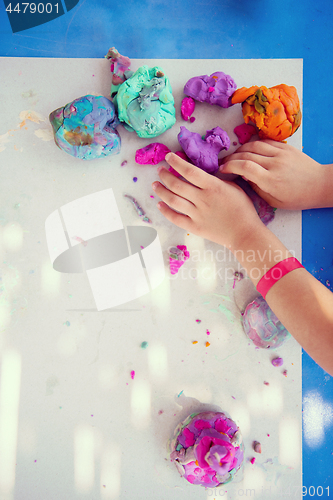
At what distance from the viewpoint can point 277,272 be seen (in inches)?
26.7

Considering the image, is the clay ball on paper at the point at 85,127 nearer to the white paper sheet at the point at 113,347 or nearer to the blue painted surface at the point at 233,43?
the white paper sheet at the point at 113,347

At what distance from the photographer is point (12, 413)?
2.58 feet

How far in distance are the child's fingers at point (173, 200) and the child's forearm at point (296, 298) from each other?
145 mm

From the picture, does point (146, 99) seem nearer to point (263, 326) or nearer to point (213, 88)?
point (213, 88)

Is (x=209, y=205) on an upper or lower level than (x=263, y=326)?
upper

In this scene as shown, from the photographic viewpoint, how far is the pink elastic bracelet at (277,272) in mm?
676

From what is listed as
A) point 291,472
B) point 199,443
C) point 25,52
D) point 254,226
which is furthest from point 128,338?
point 25,52

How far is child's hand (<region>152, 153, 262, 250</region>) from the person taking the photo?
729 millimetres

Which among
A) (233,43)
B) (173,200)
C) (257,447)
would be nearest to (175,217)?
(173,200)

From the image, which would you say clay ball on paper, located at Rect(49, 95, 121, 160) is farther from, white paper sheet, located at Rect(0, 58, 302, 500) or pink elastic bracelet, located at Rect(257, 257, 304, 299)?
pink elastic bracelet, located at Rect(257, 257, 304, 299)

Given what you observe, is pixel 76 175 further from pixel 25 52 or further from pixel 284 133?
pixel 284 133

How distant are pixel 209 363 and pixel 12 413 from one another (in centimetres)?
→ 51

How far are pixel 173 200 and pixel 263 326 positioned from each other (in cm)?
37

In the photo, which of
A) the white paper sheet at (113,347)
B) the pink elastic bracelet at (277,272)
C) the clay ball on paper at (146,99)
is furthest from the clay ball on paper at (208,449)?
the clay ball on paper at (146,99)
